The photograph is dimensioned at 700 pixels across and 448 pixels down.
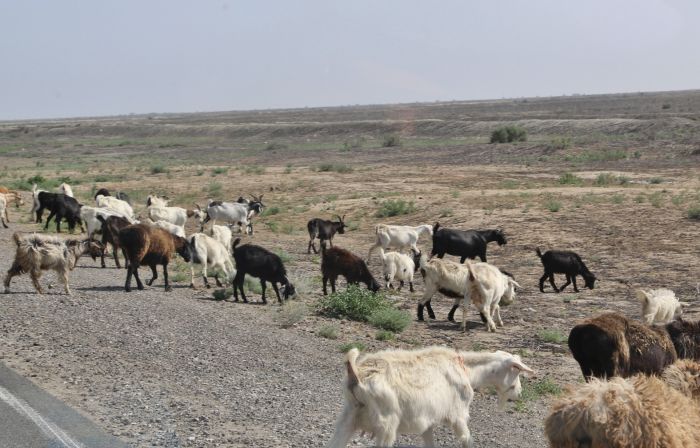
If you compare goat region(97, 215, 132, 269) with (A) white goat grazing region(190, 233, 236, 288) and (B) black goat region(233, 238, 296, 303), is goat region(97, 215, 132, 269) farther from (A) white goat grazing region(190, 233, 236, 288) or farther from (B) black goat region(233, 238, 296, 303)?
(B) black goat region(233, 238, 296, 303)

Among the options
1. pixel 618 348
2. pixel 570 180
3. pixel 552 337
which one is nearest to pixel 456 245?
pixel 552 337

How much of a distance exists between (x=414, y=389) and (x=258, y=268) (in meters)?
9.59

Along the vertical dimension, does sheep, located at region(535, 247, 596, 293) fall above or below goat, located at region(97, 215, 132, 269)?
below

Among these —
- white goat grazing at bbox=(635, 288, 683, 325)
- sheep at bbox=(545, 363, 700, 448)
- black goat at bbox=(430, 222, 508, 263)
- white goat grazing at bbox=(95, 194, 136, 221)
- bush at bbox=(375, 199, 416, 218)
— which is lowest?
bush at bbox=(375, 199, 416, 218)

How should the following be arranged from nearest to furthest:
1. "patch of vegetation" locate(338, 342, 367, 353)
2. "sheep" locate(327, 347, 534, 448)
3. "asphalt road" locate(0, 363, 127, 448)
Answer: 1. "sheep" locate(327, 347, 534, 448)
2. "asphalt road" locate(0, 363, 127, 448)
3. "patch of vegetation" locate(338, 342, 367, 353)

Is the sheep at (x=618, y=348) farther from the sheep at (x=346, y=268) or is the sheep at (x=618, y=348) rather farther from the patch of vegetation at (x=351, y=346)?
the sheep at (x=346, y=268)

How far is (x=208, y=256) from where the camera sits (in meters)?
18.5

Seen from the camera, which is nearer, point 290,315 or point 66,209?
point 290,315

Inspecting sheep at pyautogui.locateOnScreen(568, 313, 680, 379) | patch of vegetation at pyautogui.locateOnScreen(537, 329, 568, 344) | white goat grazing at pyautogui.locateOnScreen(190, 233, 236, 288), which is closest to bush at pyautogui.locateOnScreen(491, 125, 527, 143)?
white goat grazing at pyautogui.locateOnScreen(190, 233, 236, 288)

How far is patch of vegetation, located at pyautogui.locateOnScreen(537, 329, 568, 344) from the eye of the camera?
47.0ft

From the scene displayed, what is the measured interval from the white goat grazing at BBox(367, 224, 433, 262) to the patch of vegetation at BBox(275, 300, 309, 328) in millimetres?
7791

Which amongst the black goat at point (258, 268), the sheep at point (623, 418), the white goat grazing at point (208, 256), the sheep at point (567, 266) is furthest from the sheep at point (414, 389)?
the sheep at point (567, 266)

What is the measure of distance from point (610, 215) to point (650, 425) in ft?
74.8

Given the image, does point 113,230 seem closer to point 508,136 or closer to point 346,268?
point 346,268
